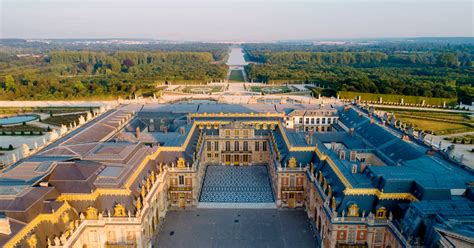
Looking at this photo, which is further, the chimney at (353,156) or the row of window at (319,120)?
the row of window at (319,120)

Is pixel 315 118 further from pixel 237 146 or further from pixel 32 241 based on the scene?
pixel 32 241

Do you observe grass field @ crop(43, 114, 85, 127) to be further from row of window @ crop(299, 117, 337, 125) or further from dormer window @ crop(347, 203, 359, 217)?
dormer window @ crop(347, 203, 359, 217)

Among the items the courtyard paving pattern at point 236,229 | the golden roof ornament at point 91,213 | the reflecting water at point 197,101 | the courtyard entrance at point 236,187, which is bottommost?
the courtyard paving pattern at point 236,229

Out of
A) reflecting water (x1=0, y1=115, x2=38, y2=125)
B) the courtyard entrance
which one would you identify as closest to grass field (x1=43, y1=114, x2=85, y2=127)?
reflecting water (x1=0, y1=115, x2=38, y2=125)

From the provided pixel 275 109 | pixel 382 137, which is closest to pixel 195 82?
pixel 275 109

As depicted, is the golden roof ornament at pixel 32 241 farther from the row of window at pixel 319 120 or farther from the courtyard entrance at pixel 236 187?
the row of window at pixel 319 120

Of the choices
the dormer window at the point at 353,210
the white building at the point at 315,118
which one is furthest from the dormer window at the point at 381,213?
the white building at the point at 315,118

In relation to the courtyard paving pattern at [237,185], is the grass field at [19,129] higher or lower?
higher
